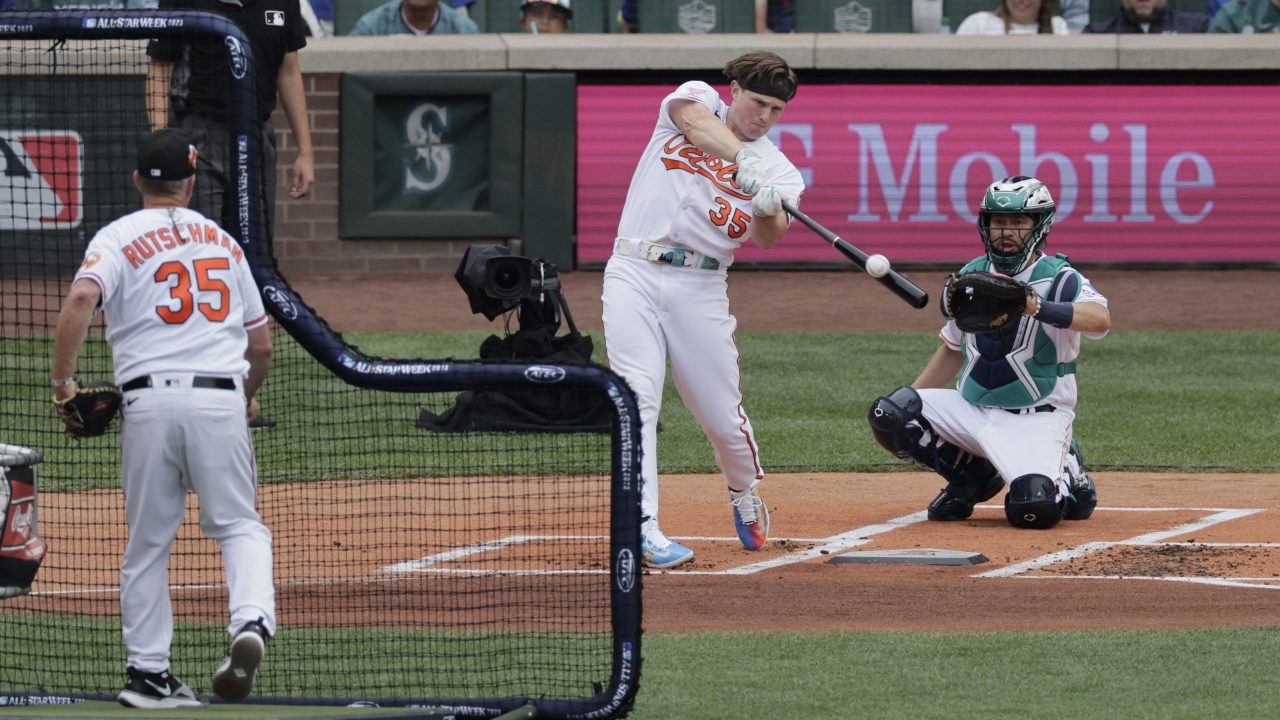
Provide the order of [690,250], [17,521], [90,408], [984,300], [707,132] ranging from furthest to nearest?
1. [984,300]
2. [690,250]
3. [707,132]
4. [17,521]
5. [90,408]

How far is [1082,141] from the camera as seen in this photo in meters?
16.2

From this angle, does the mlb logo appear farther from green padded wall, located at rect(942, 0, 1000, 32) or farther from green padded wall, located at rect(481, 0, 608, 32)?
green padded wall, located at rect(942, 0, 1000, 32)

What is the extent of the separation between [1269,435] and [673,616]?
545 cm

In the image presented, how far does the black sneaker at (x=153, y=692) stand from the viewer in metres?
5.05

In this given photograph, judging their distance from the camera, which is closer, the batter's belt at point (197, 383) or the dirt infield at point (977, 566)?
the batter's belt at point (197, 383)

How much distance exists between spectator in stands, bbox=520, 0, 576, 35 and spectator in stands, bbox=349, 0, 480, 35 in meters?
0.51

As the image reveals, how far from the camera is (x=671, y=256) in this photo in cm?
735

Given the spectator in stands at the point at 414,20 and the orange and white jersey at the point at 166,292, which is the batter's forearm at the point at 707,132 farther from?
the spectator in stands at the point at 414,20

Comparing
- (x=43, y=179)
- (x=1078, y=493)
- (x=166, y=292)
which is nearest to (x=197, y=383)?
(x=166, y=292)

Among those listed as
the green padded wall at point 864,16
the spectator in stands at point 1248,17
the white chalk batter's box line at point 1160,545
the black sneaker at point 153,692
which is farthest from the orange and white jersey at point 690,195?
the spectator in stands at point 1248,17

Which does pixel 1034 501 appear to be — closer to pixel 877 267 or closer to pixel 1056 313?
pixel 1056 313

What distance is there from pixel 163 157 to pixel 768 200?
2.59m

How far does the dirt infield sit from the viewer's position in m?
6.67

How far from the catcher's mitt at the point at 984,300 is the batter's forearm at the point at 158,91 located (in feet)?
10.5
